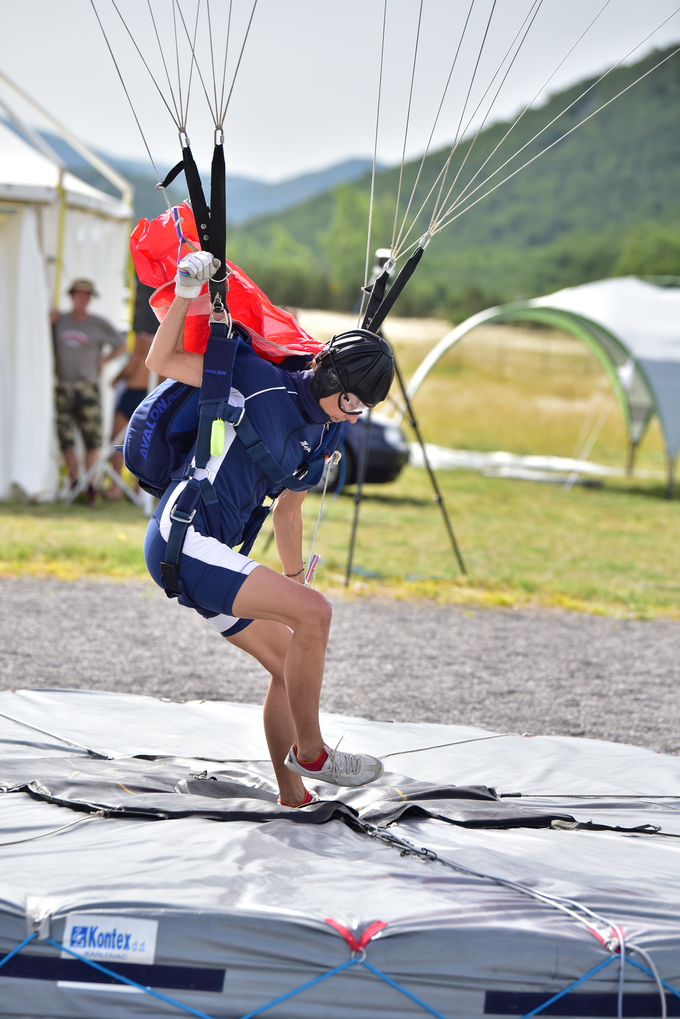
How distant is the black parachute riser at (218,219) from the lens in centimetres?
256

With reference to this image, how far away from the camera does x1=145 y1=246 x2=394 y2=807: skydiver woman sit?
2504 mm

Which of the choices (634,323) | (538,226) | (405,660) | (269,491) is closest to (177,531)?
(269,491)

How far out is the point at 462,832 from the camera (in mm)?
2693

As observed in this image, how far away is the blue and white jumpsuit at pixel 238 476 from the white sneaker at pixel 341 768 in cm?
50

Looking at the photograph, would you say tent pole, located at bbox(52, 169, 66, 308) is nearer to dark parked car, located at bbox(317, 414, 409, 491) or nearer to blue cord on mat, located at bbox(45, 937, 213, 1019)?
dark parked car, located at bbox(317, 414, 409, 491)

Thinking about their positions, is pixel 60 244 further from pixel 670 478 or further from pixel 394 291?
pixel 670 478

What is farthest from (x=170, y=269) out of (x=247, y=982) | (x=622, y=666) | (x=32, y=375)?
(x=32, y=375)

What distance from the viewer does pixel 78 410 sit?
9500mm

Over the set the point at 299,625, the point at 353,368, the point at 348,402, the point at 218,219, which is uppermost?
the point at 218,219

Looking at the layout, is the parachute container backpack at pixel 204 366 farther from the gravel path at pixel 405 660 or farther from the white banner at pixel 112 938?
the gravel path at pixel 405 660

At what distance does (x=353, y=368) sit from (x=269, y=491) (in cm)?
51

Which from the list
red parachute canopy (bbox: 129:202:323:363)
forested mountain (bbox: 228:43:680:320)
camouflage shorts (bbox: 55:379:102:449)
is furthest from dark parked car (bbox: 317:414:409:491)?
forested mountain (bbox: 228:43:680:320)

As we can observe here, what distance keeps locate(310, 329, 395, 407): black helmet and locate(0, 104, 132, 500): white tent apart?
7.20 m

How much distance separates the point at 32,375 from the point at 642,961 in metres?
8.53
